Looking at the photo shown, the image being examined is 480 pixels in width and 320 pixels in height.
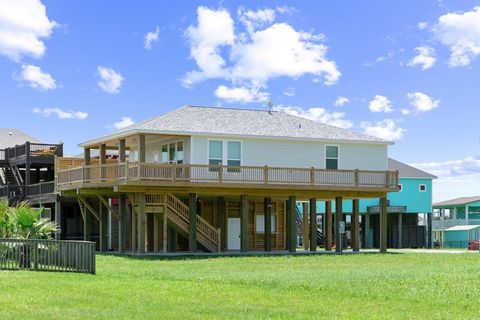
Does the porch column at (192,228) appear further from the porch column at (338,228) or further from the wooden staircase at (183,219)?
the porch column at (338,228)

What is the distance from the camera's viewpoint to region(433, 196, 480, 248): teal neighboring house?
2724 inches

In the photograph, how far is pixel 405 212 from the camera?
6388 cm

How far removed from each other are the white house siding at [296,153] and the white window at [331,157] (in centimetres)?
24

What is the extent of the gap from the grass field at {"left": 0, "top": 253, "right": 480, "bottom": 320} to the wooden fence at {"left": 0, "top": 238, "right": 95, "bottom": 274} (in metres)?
0.70

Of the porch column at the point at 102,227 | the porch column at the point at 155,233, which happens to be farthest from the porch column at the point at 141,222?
the porch column at the point at 102,227

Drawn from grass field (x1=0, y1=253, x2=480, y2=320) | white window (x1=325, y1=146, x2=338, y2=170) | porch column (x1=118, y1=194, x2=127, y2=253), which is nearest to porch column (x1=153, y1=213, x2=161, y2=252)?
porch column (x1=118, y1=194, x2=127, y2=253)

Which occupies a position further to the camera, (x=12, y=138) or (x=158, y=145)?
(x=12, y=138)

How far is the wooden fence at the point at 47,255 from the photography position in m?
24.5

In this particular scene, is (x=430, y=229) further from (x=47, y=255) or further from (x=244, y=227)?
(x=47, y=255)

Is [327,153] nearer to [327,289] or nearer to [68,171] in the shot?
[68,171]

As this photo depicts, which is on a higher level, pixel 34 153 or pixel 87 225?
pixel 34 153

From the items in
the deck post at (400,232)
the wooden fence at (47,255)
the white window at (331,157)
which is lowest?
the deck post at (400,232)

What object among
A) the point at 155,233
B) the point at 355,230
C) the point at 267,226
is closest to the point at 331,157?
the point at 355,230

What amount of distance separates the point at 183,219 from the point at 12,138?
114 feet
